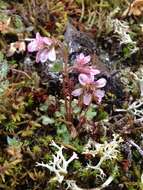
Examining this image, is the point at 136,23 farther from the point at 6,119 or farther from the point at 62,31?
the point at 6,119

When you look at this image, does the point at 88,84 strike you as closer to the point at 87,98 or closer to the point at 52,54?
the point at 87,98

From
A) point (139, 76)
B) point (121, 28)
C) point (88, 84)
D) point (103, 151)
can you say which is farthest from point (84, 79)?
point (121, 28)

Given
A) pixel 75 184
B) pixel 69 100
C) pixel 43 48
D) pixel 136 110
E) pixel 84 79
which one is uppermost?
pixel 43 48

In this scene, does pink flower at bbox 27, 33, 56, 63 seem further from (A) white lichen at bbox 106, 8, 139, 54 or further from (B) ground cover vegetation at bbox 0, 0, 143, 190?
(A) white lichen at bbox 106, 8, 139, 54

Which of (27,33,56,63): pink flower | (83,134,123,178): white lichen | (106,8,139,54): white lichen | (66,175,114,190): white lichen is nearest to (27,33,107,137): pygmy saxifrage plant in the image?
(27,33,56,63): pink flower

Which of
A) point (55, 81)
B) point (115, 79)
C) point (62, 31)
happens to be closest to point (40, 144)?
point (55, 81)

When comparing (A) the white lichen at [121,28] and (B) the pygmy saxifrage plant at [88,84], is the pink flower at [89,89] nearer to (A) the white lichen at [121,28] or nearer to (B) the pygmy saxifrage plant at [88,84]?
(B) the pygmy saxifrage plant at [88,84]
